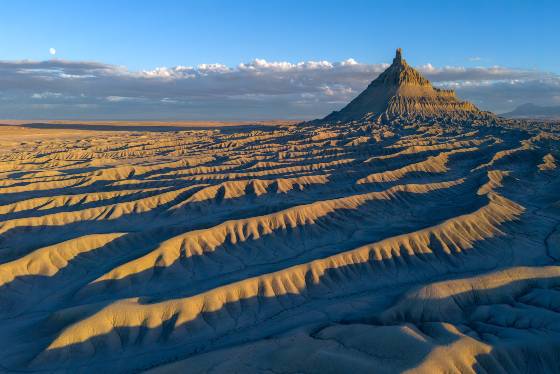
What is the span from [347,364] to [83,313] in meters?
22.5

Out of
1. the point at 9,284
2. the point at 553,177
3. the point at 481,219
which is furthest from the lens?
the point at 553,177

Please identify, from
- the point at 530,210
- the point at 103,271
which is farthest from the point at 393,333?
the point at 530,210

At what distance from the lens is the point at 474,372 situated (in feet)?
85.1

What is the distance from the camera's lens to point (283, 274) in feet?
141

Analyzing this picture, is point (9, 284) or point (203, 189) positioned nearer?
point (9, 284)

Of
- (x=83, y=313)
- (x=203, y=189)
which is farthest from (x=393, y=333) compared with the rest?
(x=203, y=189)

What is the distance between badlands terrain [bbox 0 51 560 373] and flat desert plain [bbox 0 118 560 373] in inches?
7.2

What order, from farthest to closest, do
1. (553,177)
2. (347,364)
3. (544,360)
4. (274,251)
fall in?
1. (553,177)
2. (274,251)
3. (544,360)
4. (347,364)

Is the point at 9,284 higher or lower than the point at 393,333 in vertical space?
lower

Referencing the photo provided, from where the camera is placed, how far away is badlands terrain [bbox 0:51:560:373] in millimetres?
28391

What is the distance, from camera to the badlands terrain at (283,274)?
2839 centimetres

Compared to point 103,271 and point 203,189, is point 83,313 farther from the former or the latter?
point 203,189

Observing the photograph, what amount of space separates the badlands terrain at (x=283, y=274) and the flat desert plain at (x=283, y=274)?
0.18m

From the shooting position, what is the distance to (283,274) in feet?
141
